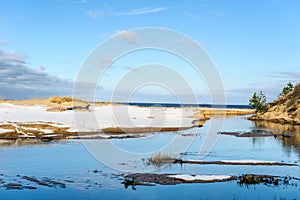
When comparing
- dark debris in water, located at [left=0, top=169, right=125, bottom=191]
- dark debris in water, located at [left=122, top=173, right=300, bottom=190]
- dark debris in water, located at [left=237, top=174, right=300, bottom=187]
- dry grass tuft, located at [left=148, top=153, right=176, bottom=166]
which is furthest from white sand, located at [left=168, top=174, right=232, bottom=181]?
dry grass tuft, located at [left=148, top=153, right=176, bottom=166]

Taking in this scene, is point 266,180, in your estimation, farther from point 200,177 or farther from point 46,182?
point 46,182

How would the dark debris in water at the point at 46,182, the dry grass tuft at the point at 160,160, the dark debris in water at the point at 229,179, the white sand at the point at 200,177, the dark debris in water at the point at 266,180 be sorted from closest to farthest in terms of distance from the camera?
1. the dark debris in water at the point at 46,182
2. the dark debris in water at the point at 229,179
3. the dark debris in water at the point at 266,180
4. the white sand at the point at 200,177
5. the dry grass tuft at the point at 160,160

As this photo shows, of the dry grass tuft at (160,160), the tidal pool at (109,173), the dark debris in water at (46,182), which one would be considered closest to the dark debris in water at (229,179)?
the tidal pool at (109,173)

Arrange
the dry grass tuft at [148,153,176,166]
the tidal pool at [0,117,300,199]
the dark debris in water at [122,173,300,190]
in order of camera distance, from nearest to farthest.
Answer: the tidal pool at [0,117,300,199] < the dark debris in water at [122,173,300,190] < the dry grass tuft at [148,153,176,166]

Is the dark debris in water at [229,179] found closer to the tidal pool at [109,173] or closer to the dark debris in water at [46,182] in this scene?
the tidal pool at [109,173]

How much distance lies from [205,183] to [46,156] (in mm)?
14232

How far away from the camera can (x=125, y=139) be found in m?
43.5

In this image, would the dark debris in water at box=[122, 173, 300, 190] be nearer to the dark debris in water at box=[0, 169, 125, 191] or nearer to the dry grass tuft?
the dark debris in water at box=[0, 169, 125, 191]

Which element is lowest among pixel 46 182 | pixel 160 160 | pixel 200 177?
pixel 46 182

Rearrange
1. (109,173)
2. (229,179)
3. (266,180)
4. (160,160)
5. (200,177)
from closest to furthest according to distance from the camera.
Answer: (266,180) → (229,179) → (200,177) → (109,173) → (160,160)

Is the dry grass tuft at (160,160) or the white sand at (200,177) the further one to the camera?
the dry grass tuft at (160,160)

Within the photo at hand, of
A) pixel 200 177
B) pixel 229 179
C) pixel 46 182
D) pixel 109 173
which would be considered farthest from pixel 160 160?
pixel 46 182

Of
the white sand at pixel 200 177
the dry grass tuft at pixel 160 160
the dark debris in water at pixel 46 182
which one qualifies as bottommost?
the dark debris in water at pixel 46 182

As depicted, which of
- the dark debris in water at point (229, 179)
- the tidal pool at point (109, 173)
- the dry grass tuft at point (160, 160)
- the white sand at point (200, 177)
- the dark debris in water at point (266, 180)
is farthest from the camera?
the dry grass tuft at point (160, 160)
